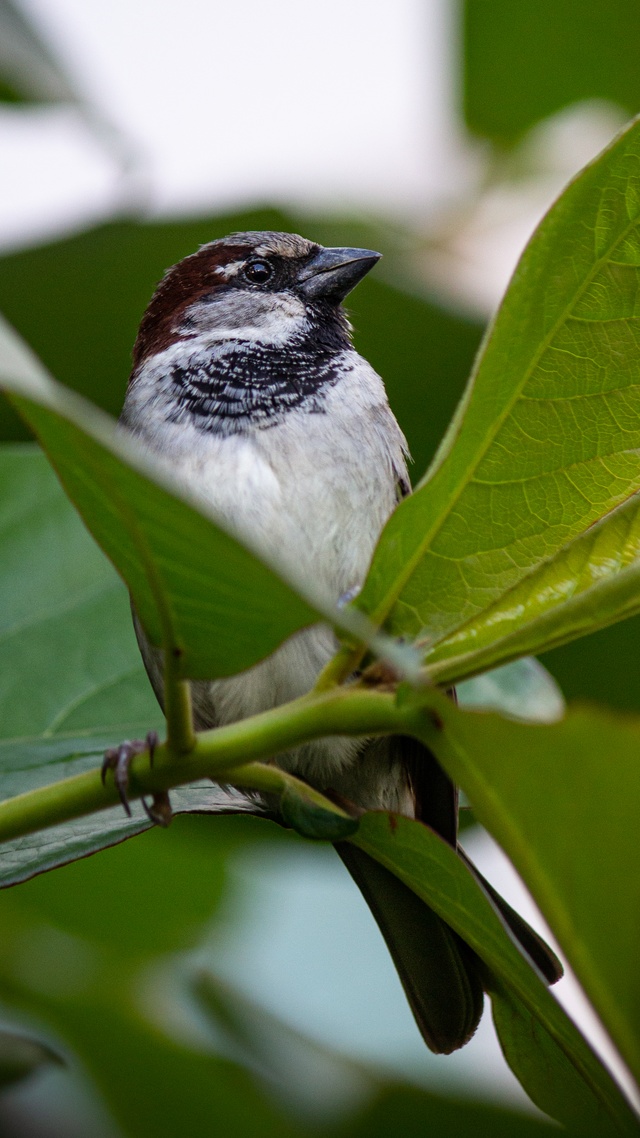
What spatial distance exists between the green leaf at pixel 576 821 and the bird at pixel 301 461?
516 mm

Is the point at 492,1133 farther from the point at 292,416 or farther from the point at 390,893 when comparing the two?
the point at 292,416

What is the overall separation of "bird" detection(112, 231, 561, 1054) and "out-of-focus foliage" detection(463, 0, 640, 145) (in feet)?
1.32

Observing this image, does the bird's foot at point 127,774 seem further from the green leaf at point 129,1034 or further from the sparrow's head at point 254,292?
the sparrow's head at point 254,292

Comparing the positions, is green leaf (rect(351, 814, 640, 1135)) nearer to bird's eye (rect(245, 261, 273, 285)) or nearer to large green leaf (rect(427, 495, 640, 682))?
large green leaf (rect(427, 495, 640, 682))

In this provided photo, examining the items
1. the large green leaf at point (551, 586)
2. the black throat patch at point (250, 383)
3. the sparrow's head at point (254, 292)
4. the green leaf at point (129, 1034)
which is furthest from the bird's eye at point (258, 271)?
the large green leaf at point (551, 586)

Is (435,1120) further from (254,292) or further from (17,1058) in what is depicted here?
(254,292)

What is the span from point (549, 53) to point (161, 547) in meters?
1.52

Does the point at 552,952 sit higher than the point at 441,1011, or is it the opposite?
the point at 552,952

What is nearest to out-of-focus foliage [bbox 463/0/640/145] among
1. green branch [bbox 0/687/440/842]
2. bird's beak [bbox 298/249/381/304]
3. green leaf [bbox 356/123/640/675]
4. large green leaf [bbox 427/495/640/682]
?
bird's beak [bbox 298/249/381/304]

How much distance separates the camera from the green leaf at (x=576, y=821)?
0.63 meters

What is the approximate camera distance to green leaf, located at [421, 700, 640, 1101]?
626 millimetres

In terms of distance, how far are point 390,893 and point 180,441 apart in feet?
2.06

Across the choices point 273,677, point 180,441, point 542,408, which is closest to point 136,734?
point 273,677

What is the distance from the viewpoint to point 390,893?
144cm
